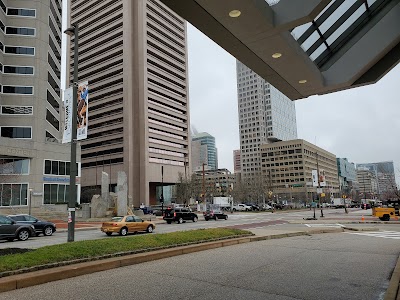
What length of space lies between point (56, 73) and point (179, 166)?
50066 mm

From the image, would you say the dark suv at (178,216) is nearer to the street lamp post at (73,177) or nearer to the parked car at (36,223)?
the parked car at (36,223)

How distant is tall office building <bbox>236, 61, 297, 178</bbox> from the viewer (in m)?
187

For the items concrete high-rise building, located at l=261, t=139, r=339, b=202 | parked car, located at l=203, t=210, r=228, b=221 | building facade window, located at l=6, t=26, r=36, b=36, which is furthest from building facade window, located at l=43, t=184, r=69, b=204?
concrete high-rise building, located at l=261, t=139, r=339, b=202

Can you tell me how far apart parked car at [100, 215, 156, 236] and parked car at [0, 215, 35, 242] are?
15.0 feet

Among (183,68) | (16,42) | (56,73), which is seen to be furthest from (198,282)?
(183,68)

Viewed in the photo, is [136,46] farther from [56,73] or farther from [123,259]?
[123,259]

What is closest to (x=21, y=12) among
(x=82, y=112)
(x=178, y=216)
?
(x=178, y=216)

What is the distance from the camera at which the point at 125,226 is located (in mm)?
23625

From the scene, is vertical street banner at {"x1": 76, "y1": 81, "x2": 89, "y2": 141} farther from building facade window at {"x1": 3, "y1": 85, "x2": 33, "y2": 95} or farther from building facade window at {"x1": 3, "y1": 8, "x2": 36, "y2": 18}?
building facade window at {"x1": 3, "y1": 8, "x2": 36, "y2": 18}

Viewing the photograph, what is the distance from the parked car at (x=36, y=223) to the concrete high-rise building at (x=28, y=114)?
2720 centimetres

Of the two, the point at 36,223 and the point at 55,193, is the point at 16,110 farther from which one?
the point at 36,223

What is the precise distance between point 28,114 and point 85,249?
167 feet

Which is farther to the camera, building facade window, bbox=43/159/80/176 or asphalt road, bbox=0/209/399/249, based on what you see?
building facade window, bbox=43/159/80/176

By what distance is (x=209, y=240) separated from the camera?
587 inches
